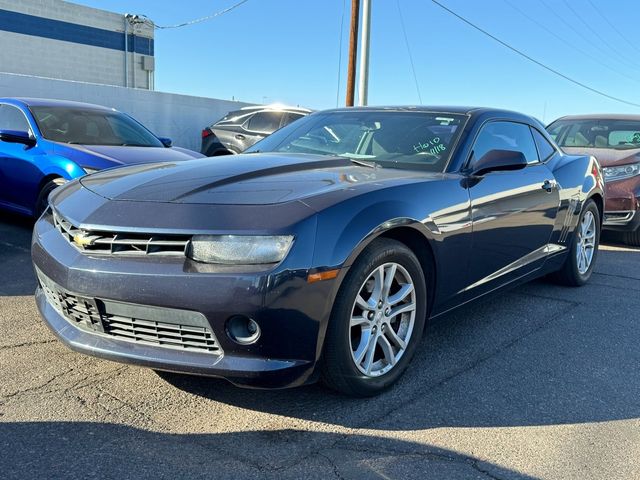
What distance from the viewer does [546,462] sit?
2.46 m

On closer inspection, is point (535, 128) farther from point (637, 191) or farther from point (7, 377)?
point (7, 377)

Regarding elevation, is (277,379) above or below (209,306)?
below

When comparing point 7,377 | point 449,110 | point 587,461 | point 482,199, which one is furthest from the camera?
point 449,110

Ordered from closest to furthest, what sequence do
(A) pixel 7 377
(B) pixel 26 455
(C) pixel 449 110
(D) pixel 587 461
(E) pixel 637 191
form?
(B) pixel 26 455 < (D) pixel 587 461 < (A) pixel 7 377 < (C) pixel 449 110 < (E) pixel 637 191

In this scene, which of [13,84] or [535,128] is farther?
[13,84]

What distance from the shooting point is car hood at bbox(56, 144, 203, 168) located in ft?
19.2

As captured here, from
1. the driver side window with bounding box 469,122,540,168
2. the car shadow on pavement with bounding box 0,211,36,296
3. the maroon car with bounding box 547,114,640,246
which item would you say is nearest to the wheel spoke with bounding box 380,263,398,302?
the driver side window with bounding box 469,122,540,168

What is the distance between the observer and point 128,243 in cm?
262

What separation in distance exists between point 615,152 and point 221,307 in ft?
22.6

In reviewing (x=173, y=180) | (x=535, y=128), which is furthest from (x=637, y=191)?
(x=173, y=180)

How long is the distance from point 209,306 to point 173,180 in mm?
898

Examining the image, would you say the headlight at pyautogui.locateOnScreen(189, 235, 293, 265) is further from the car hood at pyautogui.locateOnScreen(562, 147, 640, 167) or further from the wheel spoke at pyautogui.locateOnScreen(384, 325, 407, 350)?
the car hood at pyautogui.locateOnScreen(562, 147, 640, 167)

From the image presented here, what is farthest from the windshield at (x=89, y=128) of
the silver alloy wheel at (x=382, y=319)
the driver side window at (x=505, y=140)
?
the silver alloy wheel at (x=382, y=319)

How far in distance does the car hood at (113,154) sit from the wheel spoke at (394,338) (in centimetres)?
338
